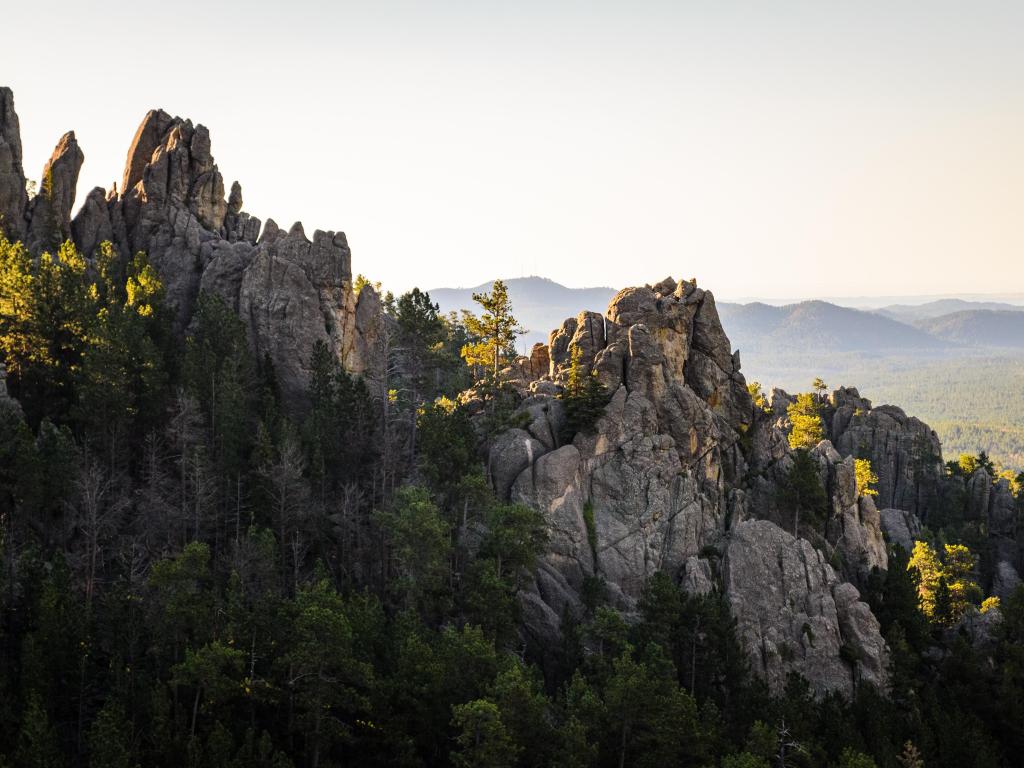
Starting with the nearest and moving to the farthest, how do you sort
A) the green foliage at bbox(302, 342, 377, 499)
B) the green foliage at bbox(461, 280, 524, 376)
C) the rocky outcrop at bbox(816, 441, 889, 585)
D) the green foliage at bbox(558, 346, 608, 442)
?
the green foliage at bbox(302, 342, 377, 499), the green foliage at bbox(558, 346, 608, 442), the rocky outcrop at bbox(816, 441, 889, 585), the green foliage at bbox(461, 280, 524, 376)

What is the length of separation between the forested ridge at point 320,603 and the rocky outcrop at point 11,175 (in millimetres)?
8686

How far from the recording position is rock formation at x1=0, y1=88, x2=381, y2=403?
242 ft

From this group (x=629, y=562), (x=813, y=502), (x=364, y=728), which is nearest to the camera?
(x=364, y=728)

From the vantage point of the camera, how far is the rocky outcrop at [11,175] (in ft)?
Result: 249

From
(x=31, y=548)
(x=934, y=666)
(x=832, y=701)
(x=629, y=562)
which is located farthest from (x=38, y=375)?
(x=934, y=666)

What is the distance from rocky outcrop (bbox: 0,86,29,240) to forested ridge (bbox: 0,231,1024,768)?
8.69 meters

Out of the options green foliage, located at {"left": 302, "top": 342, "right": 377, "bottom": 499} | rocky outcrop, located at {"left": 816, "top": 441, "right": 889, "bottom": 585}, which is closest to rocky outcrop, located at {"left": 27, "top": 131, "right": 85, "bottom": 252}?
green foliage, located at {"left": 302, "top": 342, "right": 377, "bottom": 499}

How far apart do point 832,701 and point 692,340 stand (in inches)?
1387

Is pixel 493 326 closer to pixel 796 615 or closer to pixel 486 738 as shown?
pixel 796 615

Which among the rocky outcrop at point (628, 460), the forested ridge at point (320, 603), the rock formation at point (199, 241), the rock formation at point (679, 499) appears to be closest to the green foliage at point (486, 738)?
the forested ridge at point (320, 603)

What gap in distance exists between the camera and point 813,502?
70.4 m

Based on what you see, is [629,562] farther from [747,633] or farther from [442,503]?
[442,503]

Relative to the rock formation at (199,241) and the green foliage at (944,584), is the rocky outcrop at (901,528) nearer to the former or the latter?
the green foliage at (944,584)

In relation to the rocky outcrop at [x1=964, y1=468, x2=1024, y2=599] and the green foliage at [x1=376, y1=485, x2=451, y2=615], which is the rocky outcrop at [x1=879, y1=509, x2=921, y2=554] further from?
the green foliage at [x1=376, y1=485, x2=451, y2=615]
